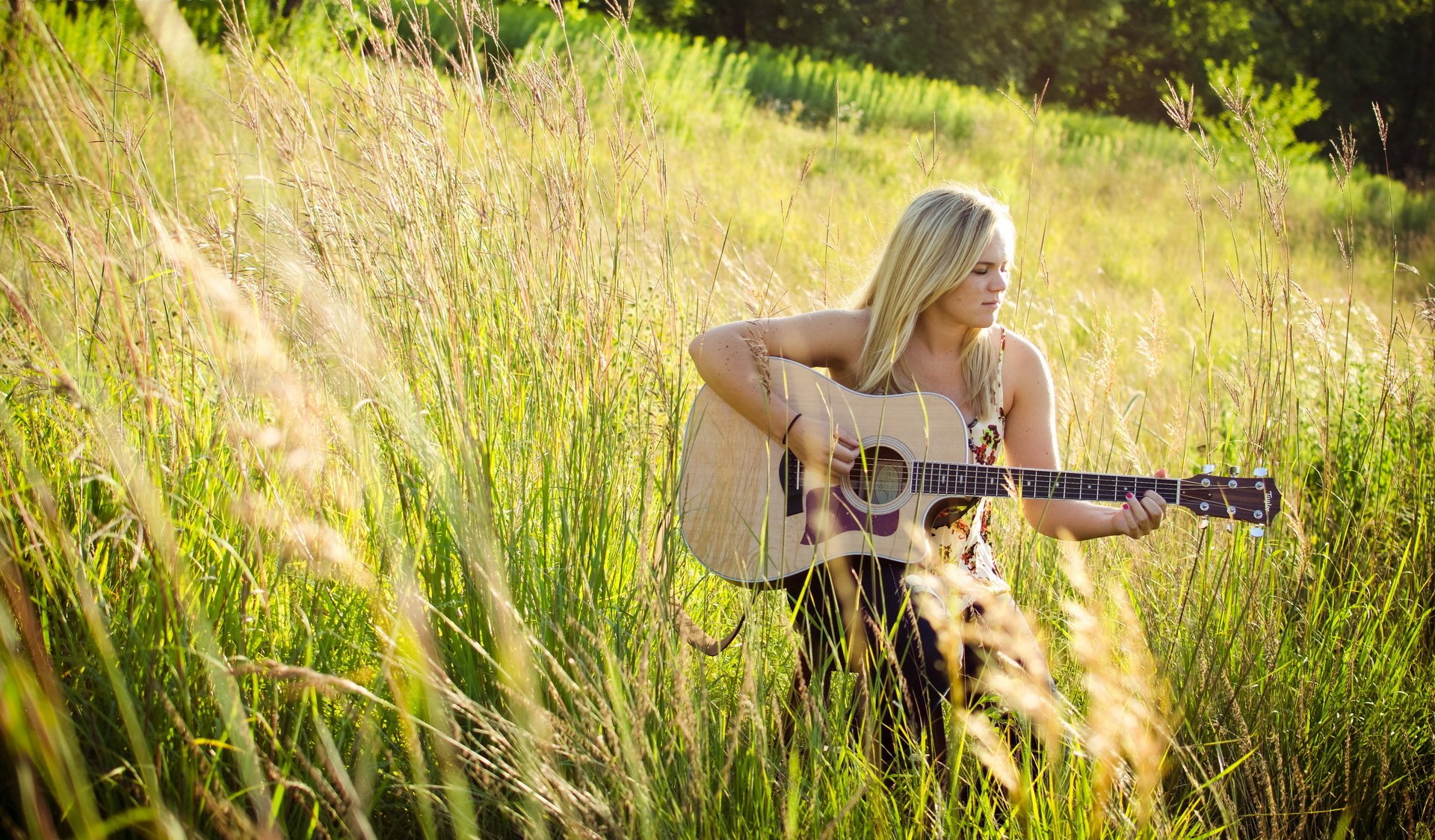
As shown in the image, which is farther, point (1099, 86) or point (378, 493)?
point (1099, 86)

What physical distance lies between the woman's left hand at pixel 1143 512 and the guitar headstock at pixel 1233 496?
0.05m

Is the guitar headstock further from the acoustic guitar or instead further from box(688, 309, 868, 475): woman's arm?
box(688, 309, 868, 475): woman's arm

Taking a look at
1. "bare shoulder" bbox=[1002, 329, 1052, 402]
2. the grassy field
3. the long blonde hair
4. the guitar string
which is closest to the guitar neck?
the guitar string

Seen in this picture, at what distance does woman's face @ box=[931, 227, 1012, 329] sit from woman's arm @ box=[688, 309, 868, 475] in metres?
0.27

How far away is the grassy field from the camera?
1.35 m

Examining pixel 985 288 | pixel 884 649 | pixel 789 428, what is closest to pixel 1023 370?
pixel 985 288

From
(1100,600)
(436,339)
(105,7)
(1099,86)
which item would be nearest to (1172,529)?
(1100,600)

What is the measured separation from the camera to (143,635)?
1493 mm

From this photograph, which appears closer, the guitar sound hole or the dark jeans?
the dark jeans

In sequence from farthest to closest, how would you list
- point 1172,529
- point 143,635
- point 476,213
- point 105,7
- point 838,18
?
point 838,18 < point 105,7 < point 1172,529 < point 476,213 < point 143,635

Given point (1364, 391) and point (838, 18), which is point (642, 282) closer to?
point (1364, 391)

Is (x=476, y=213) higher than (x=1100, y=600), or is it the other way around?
(x=476, y=213)

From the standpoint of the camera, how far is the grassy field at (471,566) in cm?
135

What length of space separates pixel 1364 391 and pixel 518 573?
353cm
